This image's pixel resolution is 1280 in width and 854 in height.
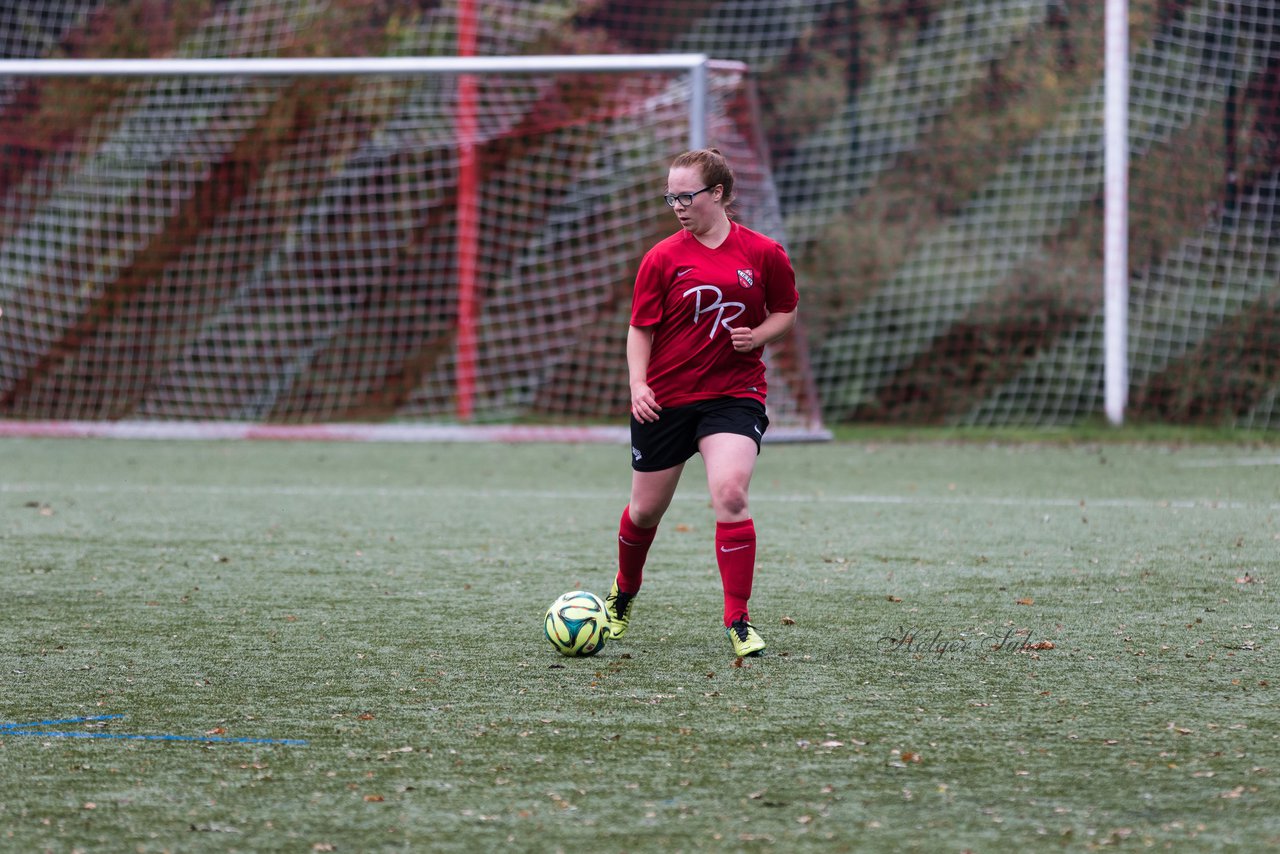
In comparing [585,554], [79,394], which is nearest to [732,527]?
[585,554]

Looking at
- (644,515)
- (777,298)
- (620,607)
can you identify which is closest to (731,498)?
(644,515)

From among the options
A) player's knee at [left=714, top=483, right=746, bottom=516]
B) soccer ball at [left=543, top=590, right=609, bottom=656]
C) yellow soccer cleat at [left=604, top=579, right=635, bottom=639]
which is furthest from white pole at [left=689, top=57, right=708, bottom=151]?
soccer ball at [left=543, top=590, right=609, bottom=656]

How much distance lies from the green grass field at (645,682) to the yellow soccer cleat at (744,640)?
72 millimetres

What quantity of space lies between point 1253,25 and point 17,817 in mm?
12613

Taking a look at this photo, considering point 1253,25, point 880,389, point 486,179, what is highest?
point 1253,25

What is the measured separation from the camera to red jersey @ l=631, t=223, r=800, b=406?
4250mm

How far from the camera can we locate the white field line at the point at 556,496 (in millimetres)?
7500

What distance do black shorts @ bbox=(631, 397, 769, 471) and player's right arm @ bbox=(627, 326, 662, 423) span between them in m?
0.05

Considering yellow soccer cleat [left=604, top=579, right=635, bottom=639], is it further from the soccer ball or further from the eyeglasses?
the eyeglasses

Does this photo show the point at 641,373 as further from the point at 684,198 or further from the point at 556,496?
the point at 556,496

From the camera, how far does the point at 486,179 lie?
47.0 ft

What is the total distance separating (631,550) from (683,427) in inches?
16.2

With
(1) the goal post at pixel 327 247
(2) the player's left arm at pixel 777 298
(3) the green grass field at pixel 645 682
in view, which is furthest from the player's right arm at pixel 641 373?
A: (1) the goal post at pixel 327 247

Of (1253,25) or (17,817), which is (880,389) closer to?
(1253,25)
